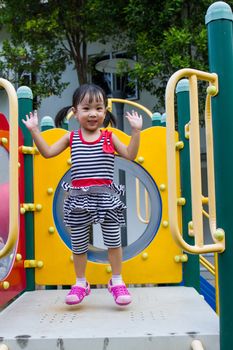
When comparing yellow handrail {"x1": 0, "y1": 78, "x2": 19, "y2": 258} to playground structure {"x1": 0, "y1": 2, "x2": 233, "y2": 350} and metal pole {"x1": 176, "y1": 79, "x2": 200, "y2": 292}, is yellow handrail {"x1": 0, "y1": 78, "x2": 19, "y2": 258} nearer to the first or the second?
playground structure {"x1": 0, "y1": 2, "x2": 233, "y2": 350}

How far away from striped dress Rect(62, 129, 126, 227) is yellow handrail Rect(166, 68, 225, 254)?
677 millimetres

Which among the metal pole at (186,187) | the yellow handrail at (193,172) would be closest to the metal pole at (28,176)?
the metal pole at (186,187)

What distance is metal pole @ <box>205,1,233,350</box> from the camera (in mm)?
1625

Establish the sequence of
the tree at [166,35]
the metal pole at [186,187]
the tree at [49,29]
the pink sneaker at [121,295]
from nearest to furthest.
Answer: the pink sneaker at [121,295] → the metal pole at [186,187] → the tree at [166,35] → the tree at [49,29]

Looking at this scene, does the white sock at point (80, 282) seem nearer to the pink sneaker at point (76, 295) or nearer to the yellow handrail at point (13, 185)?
the pink sneaker at point (76, 295)

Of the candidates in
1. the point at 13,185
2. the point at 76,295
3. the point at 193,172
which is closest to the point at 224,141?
the point at 193,172

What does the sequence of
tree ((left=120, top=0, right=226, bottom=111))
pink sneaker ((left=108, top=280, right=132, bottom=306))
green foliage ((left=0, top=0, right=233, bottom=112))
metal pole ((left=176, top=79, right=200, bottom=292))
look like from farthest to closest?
green foliage ((left=0, top=0, right=233, bottom=112)) < tree ((left=120, top=0, right=226, bottom=111)) < metal pole ((left=176, top=79, right=200, bottom=292)) < pink sneaker ((left=108, top=280, right=132, bottom=306))

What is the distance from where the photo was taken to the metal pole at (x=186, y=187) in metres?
2.75

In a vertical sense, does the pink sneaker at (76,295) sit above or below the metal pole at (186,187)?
below

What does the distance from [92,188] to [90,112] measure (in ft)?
1.19

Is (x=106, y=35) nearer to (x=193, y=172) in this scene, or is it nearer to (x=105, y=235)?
(x=105, y=235)

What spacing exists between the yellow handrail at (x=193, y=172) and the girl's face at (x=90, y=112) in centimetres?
68

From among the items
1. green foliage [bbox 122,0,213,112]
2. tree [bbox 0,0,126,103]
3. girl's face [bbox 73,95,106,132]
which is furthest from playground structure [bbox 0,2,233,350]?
tree [bbox 0,0,126,103]

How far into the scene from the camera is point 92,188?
2.24m
